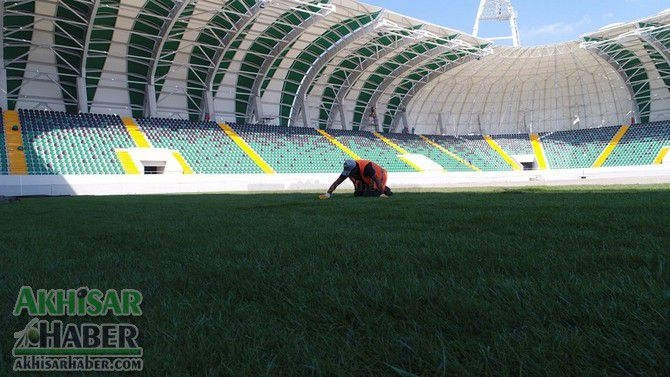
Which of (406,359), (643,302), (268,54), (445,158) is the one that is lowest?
(445,158)

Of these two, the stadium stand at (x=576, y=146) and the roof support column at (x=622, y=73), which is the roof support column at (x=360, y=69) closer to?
the roof support column at (x=622, y=73)

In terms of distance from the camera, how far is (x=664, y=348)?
1.23 m

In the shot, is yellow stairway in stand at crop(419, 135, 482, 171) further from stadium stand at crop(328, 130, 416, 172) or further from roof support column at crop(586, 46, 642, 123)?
roof support column at crop(586, 46, 642, 123)

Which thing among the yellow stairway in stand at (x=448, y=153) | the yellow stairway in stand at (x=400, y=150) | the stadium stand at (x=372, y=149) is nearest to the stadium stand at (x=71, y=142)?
the stadium stand at (x=372, y=149)

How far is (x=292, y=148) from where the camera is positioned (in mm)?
33625

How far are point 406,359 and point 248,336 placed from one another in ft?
1.76

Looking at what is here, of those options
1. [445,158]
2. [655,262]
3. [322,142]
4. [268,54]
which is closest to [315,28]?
[268,54]

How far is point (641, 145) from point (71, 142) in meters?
43.2

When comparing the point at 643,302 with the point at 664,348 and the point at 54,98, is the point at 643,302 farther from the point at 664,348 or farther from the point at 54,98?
the point at 54,98

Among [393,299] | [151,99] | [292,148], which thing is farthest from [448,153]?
[393,299]

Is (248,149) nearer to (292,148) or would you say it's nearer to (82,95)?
(292,148)

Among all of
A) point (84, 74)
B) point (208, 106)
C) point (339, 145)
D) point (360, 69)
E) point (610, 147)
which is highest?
point (360, 69)

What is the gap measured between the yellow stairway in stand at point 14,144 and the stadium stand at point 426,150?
89.2 ft

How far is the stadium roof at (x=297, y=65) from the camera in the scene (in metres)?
26.7
